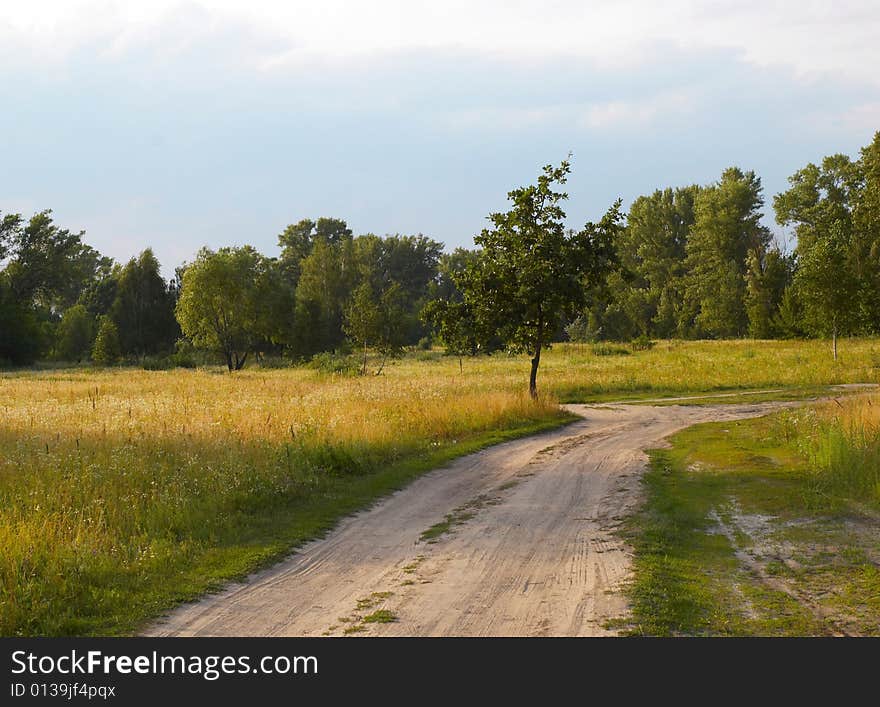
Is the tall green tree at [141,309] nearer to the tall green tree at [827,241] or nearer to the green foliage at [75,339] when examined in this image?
the green foliage at [75,339]

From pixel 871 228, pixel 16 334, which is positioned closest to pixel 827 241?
pixel 871 228

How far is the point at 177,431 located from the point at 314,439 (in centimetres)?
296

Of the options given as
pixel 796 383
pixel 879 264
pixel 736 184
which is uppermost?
pixel 736 184

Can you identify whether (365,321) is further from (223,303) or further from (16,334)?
(16,334)

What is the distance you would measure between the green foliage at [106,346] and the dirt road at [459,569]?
69634 millimetres

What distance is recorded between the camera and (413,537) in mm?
11305

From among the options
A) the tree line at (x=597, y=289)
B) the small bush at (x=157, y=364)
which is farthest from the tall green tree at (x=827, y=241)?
the small bush at (x=157, y=364)

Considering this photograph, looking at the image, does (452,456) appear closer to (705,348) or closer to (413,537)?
(413,537)

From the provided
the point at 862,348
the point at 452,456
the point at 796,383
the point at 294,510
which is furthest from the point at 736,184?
the point at 294,510

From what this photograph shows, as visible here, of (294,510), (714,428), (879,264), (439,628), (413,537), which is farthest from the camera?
(879,264)

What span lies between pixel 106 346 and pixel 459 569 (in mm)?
76750

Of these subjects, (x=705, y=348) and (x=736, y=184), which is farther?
(x=736, y=184)

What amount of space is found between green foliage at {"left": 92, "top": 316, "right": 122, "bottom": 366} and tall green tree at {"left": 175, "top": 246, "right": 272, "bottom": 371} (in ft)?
24.5

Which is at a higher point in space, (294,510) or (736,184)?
(736,184)
